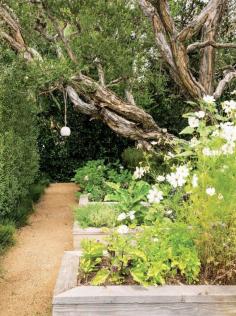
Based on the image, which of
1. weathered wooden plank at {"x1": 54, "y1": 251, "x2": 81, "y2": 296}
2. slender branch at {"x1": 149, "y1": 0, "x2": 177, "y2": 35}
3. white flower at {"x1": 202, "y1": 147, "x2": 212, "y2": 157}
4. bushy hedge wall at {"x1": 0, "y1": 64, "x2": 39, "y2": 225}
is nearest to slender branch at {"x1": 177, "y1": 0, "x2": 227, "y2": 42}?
slender branch at {"x1": 149, "y1": 0, "x2": 177, "y2": 35}

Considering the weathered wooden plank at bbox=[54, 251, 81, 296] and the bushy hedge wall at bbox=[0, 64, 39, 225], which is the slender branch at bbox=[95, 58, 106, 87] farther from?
the weathered wooden plank at bbox=[54, 251, 81, 296]

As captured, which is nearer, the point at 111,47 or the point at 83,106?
the point at 111,47

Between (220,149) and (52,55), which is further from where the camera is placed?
(52,55)

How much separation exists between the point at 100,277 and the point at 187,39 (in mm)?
4818

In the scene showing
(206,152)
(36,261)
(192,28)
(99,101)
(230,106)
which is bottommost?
(36,261)

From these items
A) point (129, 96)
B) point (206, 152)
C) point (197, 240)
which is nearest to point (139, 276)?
point (197, 240)

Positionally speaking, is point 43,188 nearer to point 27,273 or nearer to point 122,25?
point 122,25

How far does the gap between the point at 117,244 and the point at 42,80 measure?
13.1 ft

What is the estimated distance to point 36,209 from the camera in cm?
902

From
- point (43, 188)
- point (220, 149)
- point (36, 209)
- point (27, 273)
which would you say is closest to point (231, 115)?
point (220, 149)

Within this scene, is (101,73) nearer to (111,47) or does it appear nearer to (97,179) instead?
(111,47)

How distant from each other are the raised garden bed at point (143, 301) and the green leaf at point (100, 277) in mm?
58

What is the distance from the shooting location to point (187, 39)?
749 centimetres

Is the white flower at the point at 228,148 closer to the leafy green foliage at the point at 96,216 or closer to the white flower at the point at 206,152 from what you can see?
the white flower at the point at 206,152
